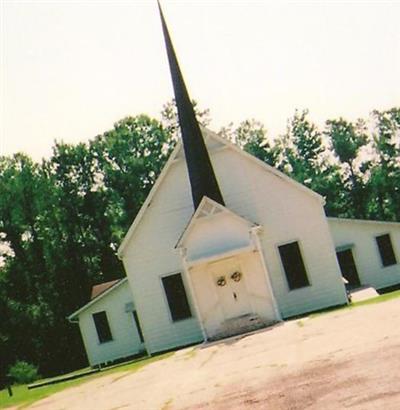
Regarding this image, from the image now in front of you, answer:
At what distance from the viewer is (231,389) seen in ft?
30.2

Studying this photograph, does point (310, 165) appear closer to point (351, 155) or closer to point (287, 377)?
point (351, 155)

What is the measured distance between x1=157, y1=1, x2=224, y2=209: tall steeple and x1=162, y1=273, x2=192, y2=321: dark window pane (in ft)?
10.9

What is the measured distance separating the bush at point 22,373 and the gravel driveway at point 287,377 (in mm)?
24546

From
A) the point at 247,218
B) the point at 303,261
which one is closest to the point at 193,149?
the point at 247,218

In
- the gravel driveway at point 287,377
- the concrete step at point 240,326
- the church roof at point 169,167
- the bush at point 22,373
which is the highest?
the church roof at point 169,167

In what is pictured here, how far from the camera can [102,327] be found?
31.5 m

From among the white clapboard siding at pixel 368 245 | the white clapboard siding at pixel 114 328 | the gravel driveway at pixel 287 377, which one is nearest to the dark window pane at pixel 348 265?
the white clapboard siding at pixel 368 245

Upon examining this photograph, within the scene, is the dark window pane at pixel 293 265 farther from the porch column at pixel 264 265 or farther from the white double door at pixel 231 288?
the white double door at pixel 231 288

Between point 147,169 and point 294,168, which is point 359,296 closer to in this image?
point 147,169

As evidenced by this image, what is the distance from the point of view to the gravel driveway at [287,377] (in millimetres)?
6906

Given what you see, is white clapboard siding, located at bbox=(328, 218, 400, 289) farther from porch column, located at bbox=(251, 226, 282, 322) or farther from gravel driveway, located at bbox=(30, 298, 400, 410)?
gravel driveway, located at bbox=(30, 298, 400, 410)

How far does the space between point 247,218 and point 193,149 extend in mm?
3572

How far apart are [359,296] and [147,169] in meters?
29.6

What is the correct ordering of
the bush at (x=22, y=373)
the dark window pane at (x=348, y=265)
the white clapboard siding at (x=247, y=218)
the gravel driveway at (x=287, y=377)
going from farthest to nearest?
the bush at (x=22, y=373)
the dark window pane at (x=348, y=265)
the white clapboard siding at (x=247, y=218)
the gravel driveway at (x=287, y=377)
